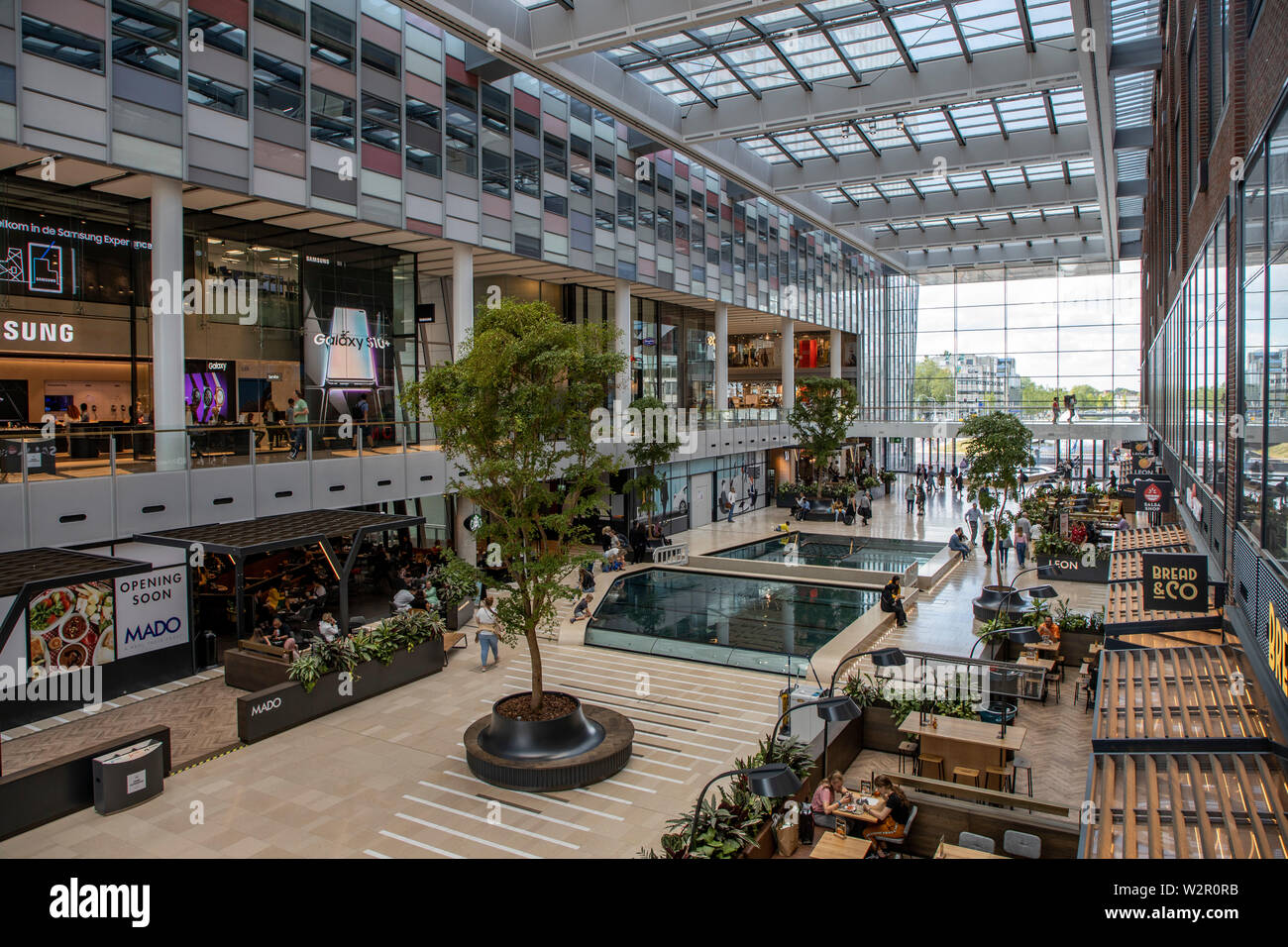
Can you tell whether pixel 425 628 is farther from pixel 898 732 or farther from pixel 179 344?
pixel 898 732

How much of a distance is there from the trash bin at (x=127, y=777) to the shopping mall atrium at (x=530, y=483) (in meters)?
0.05

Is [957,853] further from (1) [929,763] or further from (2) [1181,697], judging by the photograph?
(1) [929,763]

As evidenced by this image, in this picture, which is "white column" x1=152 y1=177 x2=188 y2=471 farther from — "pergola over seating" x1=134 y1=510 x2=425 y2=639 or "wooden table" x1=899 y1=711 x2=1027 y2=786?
"wooden table" x1=899 y1=711 x2=1027 y2=786

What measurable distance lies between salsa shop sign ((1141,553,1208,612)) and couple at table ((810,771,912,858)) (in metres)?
3.98

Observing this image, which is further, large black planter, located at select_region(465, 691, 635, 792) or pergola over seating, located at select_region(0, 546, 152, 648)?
large black planter, located at select_region(465, 691, 635, 792)

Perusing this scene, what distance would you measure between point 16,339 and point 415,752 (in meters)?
13.2

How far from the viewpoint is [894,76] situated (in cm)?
2270

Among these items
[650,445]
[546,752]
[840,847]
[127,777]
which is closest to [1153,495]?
[840,847]

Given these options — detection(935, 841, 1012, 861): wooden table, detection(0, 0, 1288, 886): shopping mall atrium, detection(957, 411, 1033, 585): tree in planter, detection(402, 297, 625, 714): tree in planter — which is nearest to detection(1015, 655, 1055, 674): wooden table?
detection(0, 0, 1288, 886): shopping mall atrium

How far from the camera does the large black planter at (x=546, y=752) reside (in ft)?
39.2

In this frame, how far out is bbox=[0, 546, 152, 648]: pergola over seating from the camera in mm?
11195

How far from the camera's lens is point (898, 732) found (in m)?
13.1

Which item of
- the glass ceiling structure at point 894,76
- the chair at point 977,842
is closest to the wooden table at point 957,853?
the chair at point 977,842

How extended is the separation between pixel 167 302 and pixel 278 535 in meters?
5.73
